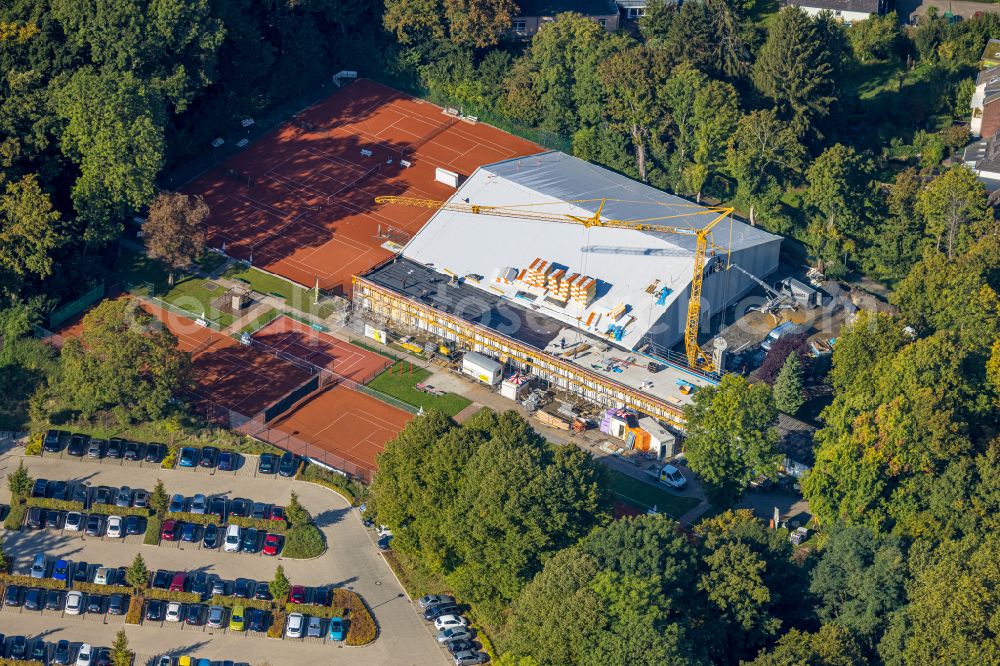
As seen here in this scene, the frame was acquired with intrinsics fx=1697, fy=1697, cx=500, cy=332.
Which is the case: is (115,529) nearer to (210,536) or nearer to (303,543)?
(210,536)

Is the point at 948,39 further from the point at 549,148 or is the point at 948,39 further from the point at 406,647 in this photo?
the point at 406,647

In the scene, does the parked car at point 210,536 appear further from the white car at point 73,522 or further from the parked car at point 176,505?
the white car at point 73,522

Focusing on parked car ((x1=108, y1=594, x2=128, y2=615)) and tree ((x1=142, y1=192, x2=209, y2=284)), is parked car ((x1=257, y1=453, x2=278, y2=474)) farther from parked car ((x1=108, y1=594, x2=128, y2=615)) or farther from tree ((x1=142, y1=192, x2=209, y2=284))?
tree ((x1=142, y1=192, x2=209, y2=284))

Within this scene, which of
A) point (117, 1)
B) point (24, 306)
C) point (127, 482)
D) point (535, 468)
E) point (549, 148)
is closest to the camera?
point (535, 468)

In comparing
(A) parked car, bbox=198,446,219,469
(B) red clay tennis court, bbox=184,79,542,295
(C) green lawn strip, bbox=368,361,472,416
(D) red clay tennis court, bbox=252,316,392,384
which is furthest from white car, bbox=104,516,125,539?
(B) red clay tennis court, bbox=184,79,542,295

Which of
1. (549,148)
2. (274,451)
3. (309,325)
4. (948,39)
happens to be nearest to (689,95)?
(549,148)

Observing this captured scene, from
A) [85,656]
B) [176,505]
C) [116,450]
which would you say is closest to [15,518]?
[116,450]
